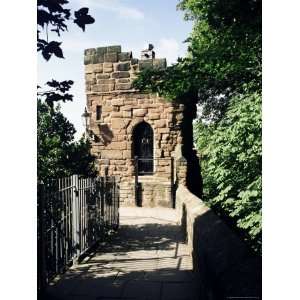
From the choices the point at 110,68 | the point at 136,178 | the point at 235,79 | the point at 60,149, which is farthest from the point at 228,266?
the point at 110,68

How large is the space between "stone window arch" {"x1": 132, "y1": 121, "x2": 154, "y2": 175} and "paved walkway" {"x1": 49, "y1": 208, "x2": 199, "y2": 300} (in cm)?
545

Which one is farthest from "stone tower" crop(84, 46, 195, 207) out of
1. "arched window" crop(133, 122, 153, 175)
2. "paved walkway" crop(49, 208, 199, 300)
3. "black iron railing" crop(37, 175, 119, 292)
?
"black iron railing" crop(37, 175, 119, 292)

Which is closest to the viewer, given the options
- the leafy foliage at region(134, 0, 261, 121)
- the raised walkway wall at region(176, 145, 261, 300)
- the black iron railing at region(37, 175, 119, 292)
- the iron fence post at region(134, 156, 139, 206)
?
the raised walkway wall at region(176, 145, 261, 300)

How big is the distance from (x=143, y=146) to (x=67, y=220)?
8538mm

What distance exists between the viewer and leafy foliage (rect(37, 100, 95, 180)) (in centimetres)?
810

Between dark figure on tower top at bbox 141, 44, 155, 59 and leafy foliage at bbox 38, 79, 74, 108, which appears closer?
leafy foliage at bbox 38, 79, 74, 108

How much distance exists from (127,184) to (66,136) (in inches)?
176

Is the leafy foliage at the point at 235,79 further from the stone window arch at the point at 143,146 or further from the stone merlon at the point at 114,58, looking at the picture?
the stone merlon at the point at 114,58

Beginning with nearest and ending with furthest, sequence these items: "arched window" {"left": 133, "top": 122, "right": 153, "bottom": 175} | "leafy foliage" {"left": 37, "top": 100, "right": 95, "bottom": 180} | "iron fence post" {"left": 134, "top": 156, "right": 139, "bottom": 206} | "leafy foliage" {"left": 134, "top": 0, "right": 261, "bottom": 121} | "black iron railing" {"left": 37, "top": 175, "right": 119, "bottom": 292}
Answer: "black iron railing" {"left": 37, "top": 175, "right": 119, "bottom": 292} → "leafy foliage" {"left": 134, "top": 0, "right": 261, "bottom": 121} → "leafy foliage" {"left": 37, "top": 100, "right": 95, "bottom": 180} → "iron fence post" {"left": 134, "top": 156, "right": 139, "bottom": 206} → "arched window" {"left": 133, "top": 122, "right": 153, "bottom": 175}

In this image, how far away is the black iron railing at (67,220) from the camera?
414 cm

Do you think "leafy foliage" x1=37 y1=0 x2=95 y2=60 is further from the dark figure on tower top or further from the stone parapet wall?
the dark figure on tower top

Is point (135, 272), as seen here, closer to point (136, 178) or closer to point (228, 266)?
point (228, 266)
